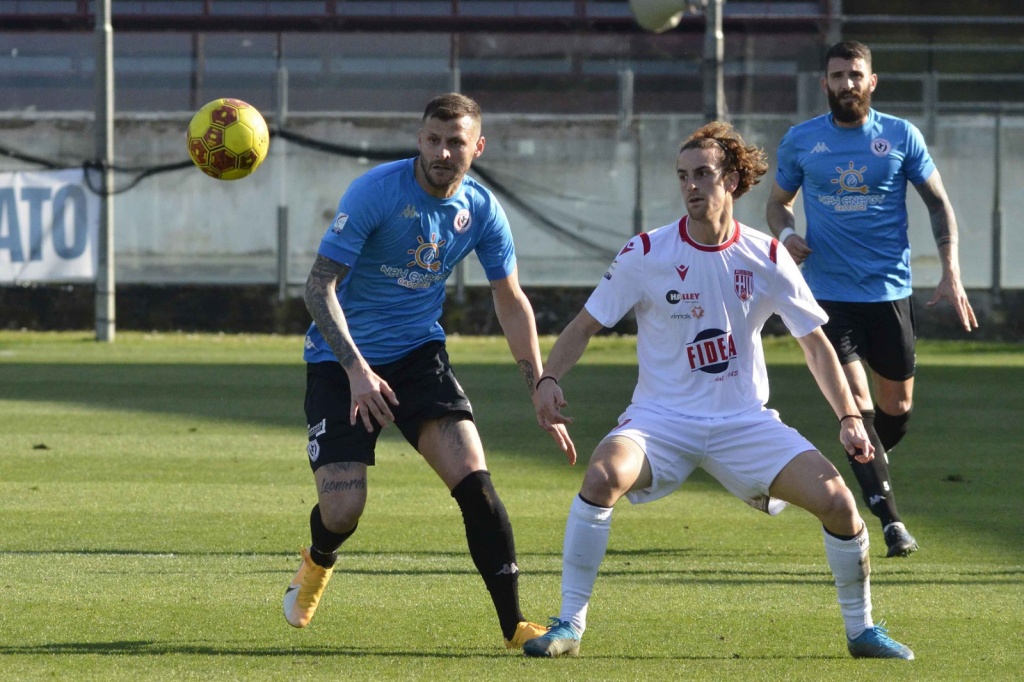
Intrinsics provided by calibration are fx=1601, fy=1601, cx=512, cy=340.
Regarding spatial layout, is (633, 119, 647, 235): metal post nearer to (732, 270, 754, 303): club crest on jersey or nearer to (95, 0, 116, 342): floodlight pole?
(95, 0, 116, 342): floodlight pole

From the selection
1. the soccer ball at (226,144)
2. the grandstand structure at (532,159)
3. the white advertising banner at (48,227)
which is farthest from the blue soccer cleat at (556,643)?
the grandstand structure at (532,159)

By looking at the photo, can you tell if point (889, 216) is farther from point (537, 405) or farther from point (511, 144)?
point (511, 144)

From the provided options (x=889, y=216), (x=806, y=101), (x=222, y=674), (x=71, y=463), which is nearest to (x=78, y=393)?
(x=71, y=463)

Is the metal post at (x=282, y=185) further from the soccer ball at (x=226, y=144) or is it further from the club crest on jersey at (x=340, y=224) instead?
the club crest on jersey at (x=340, y=224)

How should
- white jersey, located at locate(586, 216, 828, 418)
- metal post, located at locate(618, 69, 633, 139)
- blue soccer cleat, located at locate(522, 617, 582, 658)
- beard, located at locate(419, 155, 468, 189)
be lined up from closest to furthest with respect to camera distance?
blue soccer cleat, located at locate(522, 617, 582, 658), white jersey, located at locate(586, 216, 828, 418), beard, located at locate(419, 155, 468, 189), metal post, located at locate(618, 69, 633, 139)

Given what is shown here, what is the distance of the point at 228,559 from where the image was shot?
702cm

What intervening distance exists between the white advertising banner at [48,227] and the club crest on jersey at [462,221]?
1543 cm

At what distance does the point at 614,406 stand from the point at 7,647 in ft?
28.4

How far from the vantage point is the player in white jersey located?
5.29 meters

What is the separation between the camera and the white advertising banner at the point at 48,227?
67.3ft

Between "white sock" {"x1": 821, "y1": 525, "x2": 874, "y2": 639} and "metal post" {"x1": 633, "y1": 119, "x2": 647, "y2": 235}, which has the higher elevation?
"metal post" {"x1": 633, "y1": 119, "x2": 647, "y2": 235}

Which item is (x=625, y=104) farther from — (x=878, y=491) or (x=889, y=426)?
(x=878, y=491)

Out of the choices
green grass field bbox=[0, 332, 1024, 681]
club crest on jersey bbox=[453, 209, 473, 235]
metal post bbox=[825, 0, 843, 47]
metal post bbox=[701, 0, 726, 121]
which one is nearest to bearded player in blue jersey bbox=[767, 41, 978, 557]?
green grass field bbox=[0, 332, 1024, 681]

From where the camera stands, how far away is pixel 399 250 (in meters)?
5.77
